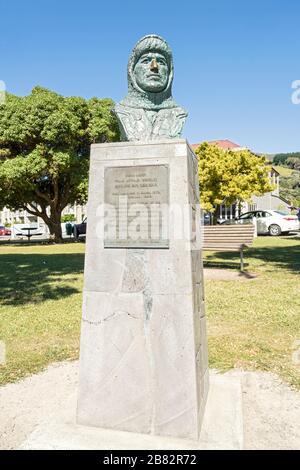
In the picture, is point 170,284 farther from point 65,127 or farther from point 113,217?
point 65,127

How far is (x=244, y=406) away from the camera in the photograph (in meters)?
3.61

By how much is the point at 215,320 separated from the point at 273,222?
2121 cm

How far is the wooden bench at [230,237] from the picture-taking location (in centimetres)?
1103

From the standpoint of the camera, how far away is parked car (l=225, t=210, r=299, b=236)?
84.1ft

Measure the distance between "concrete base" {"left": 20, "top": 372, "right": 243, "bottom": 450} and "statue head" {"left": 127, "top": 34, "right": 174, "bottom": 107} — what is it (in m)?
2.88

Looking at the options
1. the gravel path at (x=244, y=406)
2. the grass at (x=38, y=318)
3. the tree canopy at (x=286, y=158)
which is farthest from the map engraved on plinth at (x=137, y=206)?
the tree canopy at (x=286, y=158)

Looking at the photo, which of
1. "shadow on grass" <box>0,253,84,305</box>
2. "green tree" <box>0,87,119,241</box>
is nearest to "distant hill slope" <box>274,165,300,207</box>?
"green tree" <box>0,87,119,241</box>

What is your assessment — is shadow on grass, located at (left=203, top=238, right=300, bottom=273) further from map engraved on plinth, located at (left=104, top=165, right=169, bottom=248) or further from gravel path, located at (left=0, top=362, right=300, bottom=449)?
map engraved on plinth, located at (left=104, top=165, right=169, bottom=248)

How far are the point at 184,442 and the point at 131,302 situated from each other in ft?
3.74

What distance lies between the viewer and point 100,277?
127 inches

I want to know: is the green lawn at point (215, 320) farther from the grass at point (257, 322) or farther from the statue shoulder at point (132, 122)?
the statue shoulder at point (132, 122)

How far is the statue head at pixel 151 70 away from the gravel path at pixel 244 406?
299 cm

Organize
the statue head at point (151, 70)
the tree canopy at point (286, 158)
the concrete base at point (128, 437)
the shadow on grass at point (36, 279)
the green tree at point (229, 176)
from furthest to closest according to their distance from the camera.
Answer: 1. the tree canopy at point (286, 158)
2. the green tree at point (229, 176)
3. the shadow on grass at point (36, 279)
4. the statue head at point (151, 70)
5. the concrete base at point (128, 437)
